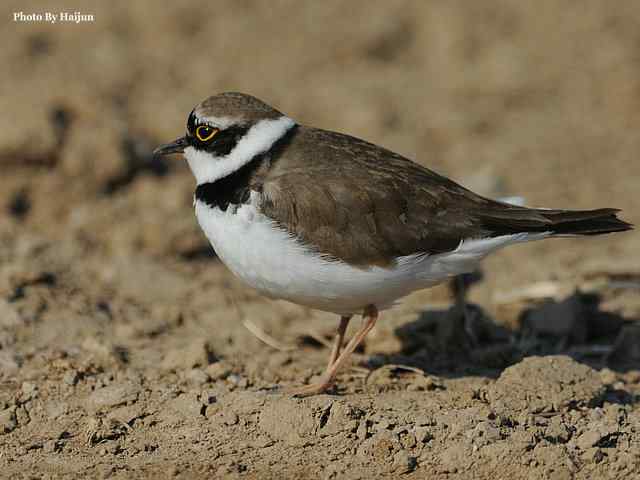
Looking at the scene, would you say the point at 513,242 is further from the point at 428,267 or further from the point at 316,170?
the point at 316,170

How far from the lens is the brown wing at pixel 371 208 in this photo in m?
5.46

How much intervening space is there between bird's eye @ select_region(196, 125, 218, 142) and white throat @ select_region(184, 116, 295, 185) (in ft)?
0.28

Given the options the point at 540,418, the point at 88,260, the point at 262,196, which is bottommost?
the point at 540,418

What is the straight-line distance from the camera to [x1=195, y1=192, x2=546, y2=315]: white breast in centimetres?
537

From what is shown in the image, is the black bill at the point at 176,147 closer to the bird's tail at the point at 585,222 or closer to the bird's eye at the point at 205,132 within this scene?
the bird's eye at the point at 205,132

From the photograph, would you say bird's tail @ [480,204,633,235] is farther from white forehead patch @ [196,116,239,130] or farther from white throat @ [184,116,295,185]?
white forehead patch @ [196,116,239,130]

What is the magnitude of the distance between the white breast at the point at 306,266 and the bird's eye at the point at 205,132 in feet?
1.38

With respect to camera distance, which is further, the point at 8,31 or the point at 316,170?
the point at 8,31

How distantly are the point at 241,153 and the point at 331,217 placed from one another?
0.71m

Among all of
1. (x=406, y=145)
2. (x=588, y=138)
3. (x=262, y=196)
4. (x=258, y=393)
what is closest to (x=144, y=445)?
(x=258, y=393)

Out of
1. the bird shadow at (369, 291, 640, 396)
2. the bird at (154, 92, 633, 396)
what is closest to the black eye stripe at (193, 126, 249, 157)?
the bird at (154, 92, 633, 396)

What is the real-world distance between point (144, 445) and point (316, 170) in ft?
6.05

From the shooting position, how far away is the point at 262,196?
5445 millimetres

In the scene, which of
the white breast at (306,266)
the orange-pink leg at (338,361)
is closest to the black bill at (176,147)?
the white breast at (306,266)
